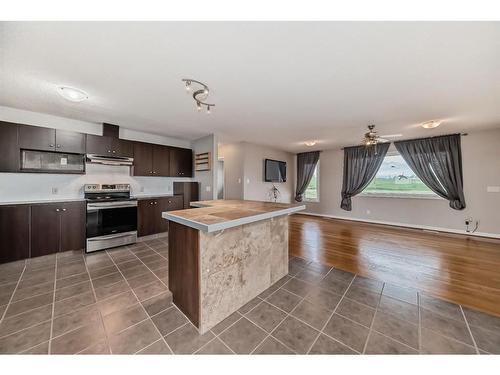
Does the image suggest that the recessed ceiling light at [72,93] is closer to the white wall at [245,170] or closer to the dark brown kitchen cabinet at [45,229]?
the dark brown kitchen cabinet at [45,229]

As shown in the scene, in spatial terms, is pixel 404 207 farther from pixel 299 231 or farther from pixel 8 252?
pixel 8 252

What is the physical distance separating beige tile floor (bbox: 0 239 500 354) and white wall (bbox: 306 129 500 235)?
402 centimetres

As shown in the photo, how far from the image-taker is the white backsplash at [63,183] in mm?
2984

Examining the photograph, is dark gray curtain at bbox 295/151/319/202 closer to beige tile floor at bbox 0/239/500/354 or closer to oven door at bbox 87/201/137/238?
beige tile floor at bbox 0/239/500/354

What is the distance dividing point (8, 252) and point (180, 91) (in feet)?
11.2

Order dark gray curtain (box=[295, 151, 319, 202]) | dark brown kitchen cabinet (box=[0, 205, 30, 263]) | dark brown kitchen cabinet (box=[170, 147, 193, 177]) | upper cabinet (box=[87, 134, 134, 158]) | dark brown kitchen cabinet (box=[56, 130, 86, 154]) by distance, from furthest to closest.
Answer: dark gray curtain (box=[295, 151, 319, 202]) → dark brown kitchen cabinet (box=[170, 147, 193, 177]) → upper cabinet (box=[87, 134, 134, 158]) → dark brown kitchen cabinet (box=[56, 130, 86, 154]) → dark brown kitchen cabinet (box=[0, 205, 30, 263])

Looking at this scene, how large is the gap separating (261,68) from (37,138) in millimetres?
3744

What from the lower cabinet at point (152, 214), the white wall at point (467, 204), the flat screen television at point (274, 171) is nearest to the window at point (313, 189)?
the flat screen television at point (274, 171)

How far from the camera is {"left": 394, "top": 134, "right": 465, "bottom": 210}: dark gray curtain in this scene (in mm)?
4422

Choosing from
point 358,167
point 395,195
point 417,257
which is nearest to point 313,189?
point 358,167

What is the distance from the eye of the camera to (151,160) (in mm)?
4227

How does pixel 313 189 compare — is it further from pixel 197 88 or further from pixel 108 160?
pixel 108 160

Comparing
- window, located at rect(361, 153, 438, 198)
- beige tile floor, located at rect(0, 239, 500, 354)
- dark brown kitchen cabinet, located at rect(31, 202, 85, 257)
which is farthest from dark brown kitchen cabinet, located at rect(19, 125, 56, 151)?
window, located at rect(361, 153, 438, 198)
